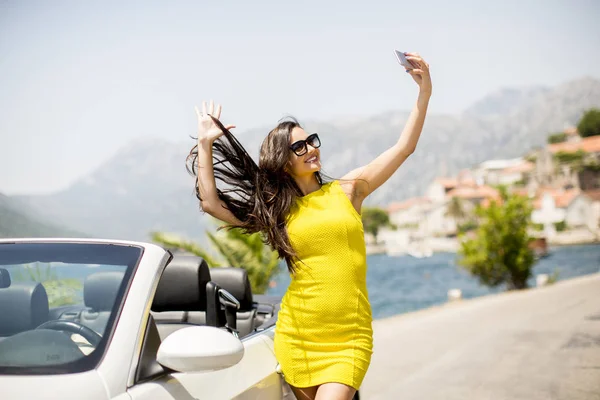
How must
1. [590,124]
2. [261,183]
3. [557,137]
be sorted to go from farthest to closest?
1. [557,137]
2. [590,124]
3. [261,183]

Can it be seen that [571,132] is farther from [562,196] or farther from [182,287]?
[182,287]

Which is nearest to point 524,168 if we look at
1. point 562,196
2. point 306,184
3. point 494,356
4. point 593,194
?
point 593,194

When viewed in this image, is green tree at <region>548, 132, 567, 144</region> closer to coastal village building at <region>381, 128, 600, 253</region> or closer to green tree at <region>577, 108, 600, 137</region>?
coastal village building at <region>381, 128, 600, 253</region>

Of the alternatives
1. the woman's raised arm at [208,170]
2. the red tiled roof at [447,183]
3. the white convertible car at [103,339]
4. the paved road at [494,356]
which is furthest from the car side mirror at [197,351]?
the red tiled roof at [447,183]

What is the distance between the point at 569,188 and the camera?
148m

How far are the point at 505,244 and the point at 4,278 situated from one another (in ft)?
73.1

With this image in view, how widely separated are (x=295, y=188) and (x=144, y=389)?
120 centimetres

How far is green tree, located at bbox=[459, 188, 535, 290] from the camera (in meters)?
23.1

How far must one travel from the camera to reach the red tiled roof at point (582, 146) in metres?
150

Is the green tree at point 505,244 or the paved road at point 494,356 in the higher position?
the paved road at point 494,356

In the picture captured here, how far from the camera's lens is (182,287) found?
3.50 metres

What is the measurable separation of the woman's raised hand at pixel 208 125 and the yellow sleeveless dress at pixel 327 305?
497mm

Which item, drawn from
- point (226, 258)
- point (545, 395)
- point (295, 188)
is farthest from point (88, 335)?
point (226, 258)

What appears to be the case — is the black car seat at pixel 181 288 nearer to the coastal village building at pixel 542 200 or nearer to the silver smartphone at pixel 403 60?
the silver smartphone at pixel 403 60
